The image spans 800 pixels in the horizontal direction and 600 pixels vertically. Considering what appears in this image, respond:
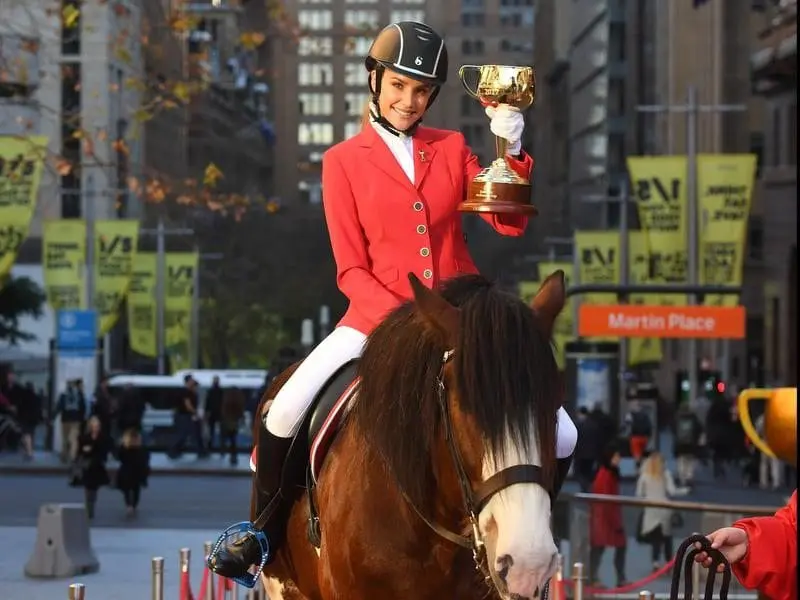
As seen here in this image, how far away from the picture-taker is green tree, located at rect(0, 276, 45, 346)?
2525 inches

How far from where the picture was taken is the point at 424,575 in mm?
5875

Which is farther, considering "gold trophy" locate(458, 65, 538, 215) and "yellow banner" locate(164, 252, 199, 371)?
"yellow banner" locate(164, 252, 199, 371)

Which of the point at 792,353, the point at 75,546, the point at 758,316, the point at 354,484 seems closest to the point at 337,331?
the point at 354,484

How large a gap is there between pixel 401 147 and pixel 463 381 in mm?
1648

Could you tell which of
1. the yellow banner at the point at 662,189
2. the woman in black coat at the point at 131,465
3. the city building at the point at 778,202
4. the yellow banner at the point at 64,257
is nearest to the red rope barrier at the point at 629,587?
the woman in black coat at the point at 131,465

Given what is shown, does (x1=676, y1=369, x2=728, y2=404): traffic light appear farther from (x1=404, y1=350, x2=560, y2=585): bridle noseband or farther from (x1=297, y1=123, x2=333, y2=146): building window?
(x1=297, y1=123, x2=333, y2=146): building window

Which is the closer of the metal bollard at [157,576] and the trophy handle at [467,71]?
the trophy handle at [467,71]

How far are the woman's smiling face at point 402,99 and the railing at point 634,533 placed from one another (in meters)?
6.84

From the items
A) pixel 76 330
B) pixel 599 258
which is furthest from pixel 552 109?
pixel 76 330

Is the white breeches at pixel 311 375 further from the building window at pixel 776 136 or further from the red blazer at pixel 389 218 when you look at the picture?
the building window at pixel 776 136

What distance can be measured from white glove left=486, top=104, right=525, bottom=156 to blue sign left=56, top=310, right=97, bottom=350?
35567 mm

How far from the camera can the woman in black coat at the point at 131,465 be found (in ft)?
88.2

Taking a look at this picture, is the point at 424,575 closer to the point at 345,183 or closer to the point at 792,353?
the point at 345,183

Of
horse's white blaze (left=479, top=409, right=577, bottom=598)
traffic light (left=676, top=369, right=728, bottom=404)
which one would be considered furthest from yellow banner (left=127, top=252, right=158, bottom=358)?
horse's white blaze (left=479, top=409, right=577, bottom=598)
